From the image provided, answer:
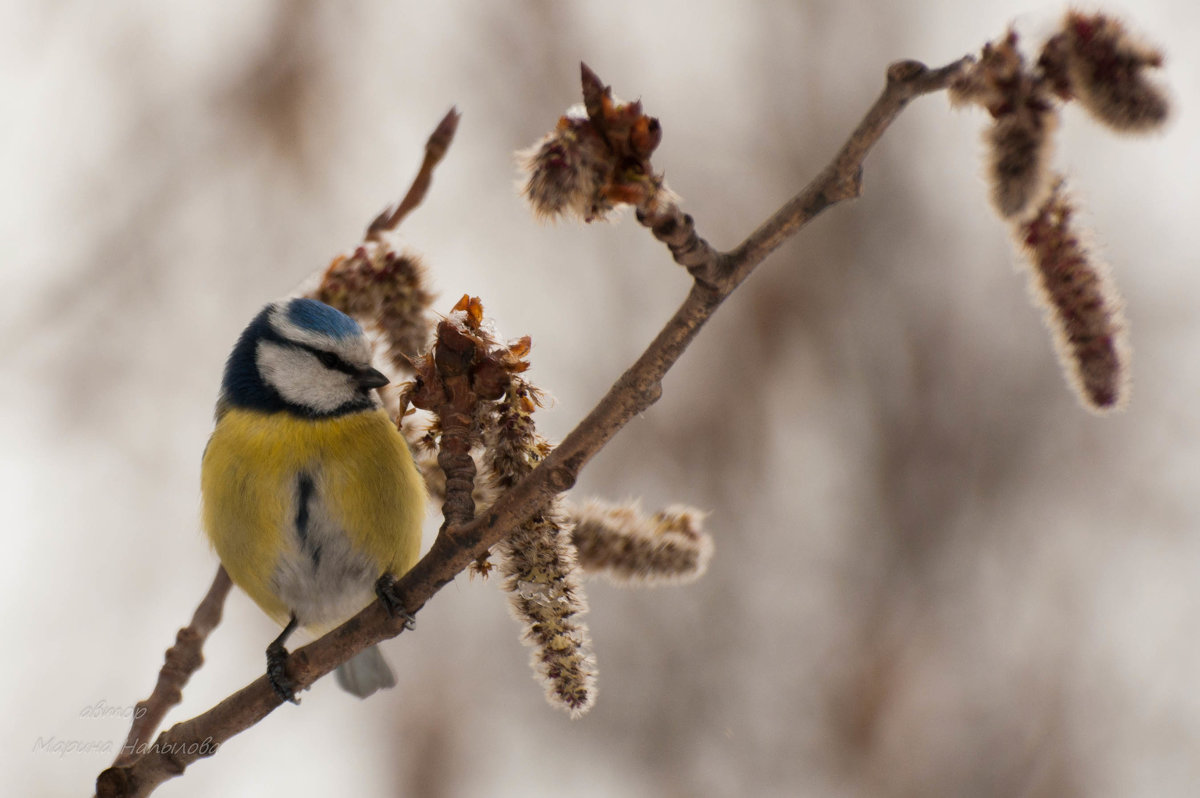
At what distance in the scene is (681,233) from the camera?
110 cm

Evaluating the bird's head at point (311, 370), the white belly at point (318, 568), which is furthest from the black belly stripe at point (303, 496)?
the bird's head at point (311, 370)

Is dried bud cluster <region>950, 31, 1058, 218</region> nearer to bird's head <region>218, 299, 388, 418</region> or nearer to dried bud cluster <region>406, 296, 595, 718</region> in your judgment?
dried bud cluster <region>406, 296, 595, 718</region>

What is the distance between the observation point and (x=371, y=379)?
Answer: 2.53 metres

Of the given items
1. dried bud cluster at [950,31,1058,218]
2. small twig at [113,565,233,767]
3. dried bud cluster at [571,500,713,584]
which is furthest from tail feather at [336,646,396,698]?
dried bud cluster at [950,31,1058,218]

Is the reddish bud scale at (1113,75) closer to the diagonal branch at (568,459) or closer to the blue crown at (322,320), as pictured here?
the diagonal branch at (568,459)

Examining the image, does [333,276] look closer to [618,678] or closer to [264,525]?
[264,525]

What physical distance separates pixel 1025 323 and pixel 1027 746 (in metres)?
1.85

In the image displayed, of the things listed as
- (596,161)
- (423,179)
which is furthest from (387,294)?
(596,161)

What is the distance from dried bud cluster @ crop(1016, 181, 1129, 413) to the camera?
3.61 ft

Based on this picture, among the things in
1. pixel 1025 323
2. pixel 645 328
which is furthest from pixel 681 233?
pixel 1025 323

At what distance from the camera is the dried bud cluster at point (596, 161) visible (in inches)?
40.4

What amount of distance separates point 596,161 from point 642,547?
0.71m

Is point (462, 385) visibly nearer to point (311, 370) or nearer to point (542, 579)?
point (542, 579)

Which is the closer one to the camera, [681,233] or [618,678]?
[681,233]
